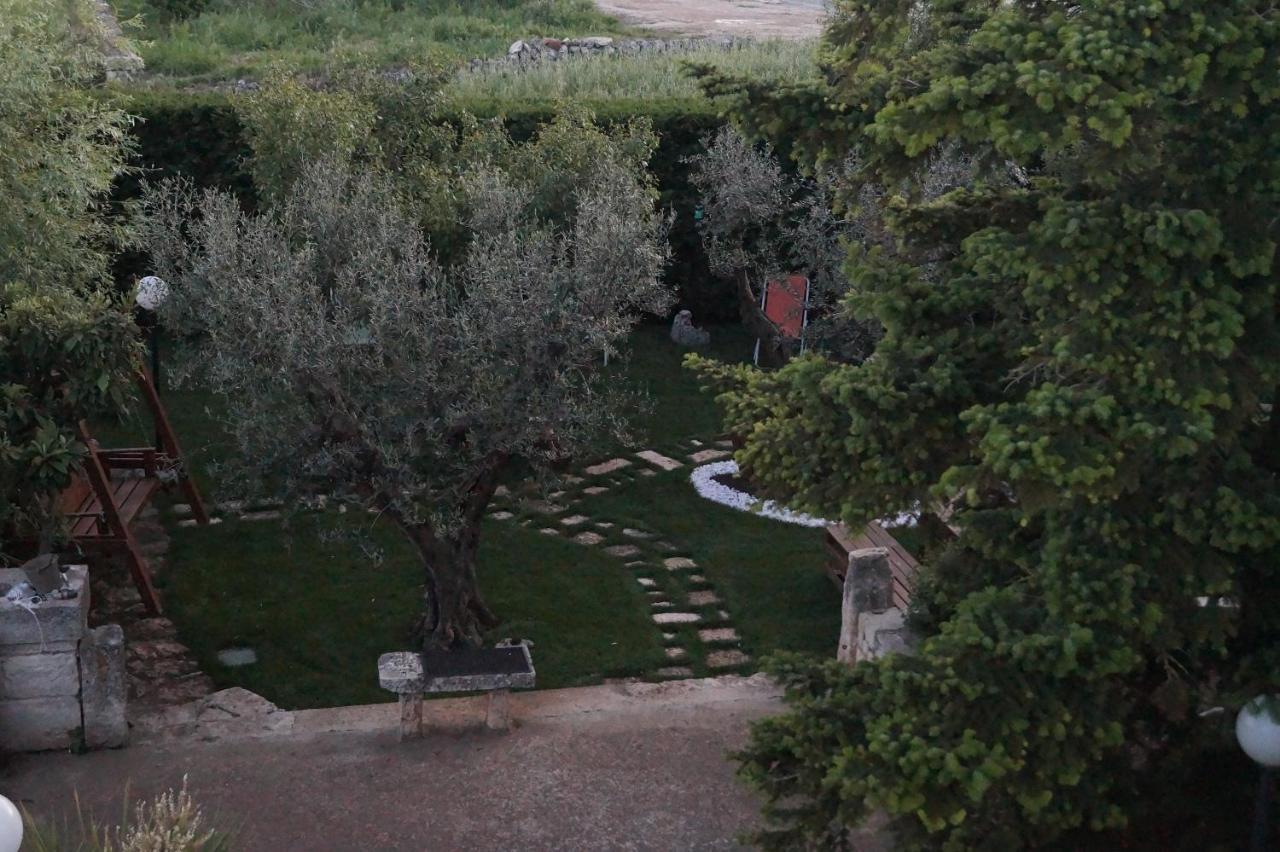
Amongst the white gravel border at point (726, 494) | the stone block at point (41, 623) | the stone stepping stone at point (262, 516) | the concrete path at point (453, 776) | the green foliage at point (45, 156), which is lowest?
the white gravel border at point (726, 494)

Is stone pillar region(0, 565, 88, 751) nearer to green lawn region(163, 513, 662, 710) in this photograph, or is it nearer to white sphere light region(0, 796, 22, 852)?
green lawn region(163, 513, 662, 710)

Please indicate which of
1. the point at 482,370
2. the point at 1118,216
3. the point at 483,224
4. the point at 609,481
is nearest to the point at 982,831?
the point at 1118,216

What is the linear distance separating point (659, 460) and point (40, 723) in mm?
5916

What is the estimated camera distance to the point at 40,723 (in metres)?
7.52

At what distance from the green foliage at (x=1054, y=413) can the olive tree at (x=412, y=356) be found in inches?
115

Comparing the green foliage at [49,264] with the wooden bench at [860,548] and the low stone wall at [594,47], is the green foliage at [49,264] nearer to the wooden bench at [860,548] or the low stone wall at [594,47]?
the wooden bench at [860,548]

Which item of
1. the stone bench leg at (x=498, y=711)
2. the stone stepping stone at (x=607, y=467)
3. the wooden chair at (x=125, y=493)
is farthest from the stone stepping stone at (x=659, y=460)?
the stone bench leg at (x=498, y=711)

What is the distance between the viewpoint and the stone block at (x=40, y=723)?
7473 mm

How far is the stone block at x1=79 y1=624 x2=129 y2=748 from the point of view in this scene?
24.5 feet

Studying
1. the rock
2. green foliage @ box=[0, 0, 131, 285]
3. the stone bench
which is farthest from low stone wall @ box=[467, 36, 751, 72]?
the stone bench

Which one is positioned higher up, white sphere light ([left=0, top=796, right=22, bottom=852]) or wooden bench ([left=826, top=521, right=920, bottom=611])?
white sphere light ([left=0, top=796, right=22, bottom=852])

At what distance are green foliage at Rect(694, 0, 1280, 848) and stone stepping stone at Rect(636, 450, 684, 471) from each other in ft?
21.6

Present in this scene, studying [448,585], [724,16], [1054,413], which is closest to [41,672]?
[448,585]

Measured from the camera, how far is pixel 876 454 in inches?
197
